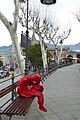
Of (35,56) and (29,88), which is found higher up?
(35,56)

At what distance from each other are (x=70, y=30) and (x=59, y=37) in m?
2.91

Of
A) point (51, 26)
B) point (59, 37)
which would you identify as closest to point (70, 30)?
point (59, 37)

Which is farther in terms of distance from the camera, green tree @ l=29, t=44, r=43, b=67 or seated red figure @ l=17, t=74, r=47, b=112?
green tree @ l=29, t=44, r=43, b=67

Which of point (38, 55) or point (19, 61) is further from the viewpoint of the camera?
point (38, 55)

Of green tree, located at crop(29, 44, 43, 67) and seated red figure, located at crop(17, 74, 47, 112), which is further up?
green tree, located at crop(29, 44, 43, 67)

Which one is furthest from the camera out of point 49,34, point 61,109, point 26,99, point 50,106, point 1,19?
point 49,34

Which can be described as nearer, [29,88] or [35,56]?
[29,88]

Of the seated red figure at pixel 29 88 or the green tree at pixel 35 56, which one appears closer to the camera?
the seated red figure at pixel 29 88

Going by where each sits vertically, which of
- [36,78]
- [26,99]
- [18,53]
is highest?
[18,53]

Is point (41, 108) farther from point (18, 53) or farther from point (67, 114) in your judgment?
point (18, 53)

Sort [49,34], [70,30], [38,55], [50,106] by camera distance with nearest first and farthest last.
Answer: [50,106]
[49,34]
[70,30]
[38,55]

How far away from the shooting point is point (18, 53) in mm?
15953

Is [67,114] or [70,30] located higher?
[70,30]

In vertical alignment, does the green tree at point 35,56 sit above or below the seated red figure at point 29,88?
above
